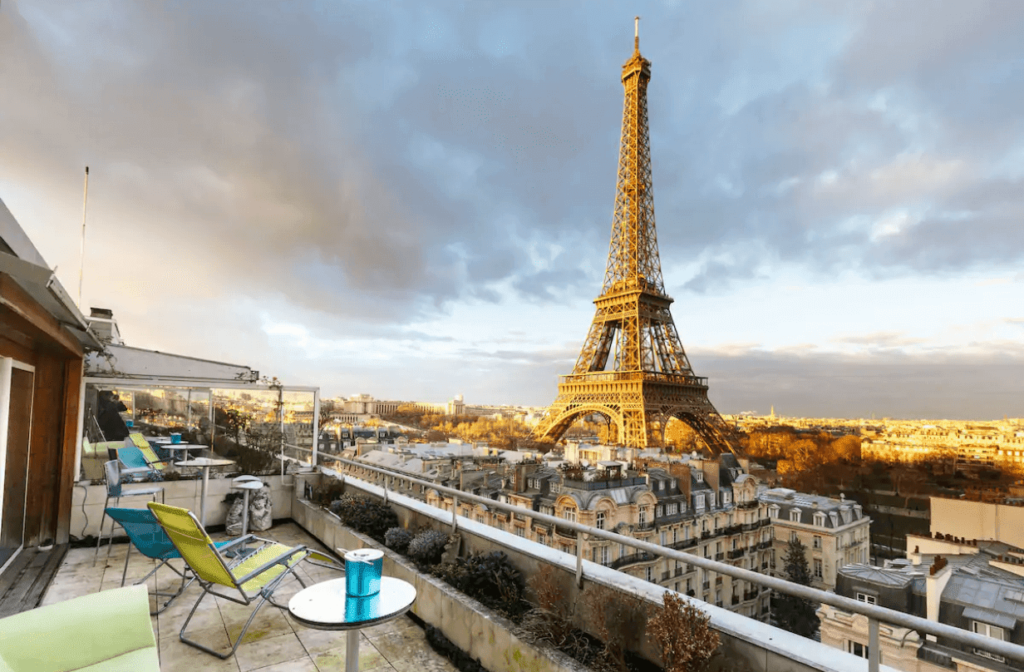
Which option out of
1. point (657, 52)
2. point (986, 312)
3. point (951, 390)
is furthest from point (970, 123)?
point (657, 52)

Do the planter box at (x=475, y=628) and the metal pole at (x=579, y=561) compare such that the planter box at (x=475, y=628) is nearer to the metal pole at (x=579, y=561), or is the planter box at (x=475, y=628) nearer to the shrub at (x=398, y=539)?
the shrub at (x=398, y=539)

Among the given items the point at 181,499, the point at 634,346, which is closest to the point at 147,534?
the point at 181,499

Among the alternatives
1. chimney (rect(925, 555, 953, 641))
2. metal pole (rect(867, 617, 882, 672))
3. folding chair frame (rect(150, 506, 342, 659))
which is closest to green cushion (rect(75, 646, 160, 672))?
folding chair frame (rect(150, 506, 342, 659))

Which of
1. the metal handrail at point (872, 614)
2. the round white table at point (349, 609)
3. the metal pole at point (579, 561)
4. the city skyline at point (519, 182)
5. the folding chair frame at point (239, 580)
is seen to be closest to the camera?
the metal handrail at point (872, 614)

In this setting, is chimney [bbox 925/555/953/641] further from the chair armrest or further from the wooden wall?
the wooden wall

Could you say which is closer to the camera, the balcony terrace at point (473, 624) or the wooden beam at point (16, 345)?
the balcony terrace at point (473, 624)

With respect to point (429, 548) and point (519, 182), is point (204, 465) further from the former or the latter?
point (519, 182)

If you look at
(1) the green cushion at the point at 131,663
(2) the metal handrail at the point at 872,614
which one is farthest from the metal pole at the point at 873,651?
(1) the green cushion at the point at 131,663
